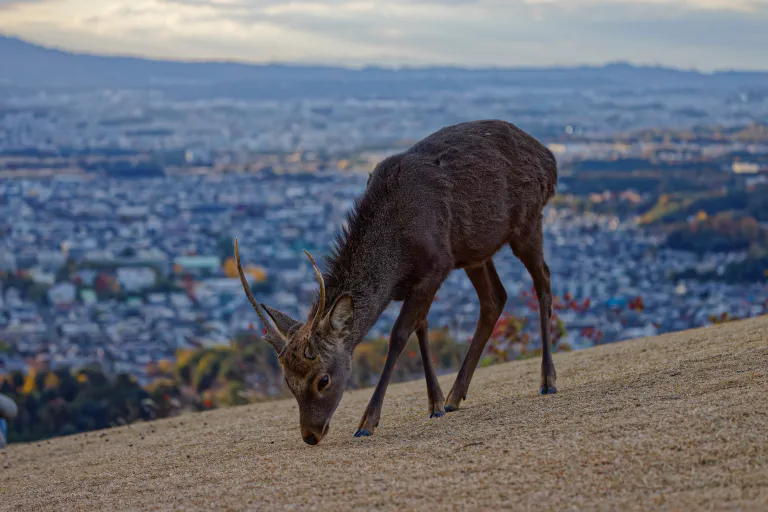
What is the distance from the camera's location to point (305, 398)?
323 inches

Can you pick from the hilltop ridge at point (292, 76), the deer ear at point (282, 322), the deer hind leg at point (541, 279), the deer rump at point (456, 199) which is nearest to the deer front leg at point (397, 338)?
the deer rump at point (456, 199)

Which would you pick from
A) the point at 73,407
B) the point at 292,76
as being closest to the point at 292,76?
the point at 292,76

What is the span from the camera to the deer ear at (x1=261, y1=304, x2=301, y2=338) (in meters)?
8.35

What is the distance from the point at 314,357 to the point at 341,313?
406 mm

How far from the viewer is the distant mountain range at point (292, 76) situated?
13938 centimetres

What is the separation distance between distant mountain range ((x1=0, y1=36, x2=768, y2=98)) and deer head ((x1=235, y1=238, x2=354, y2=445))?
127124mm

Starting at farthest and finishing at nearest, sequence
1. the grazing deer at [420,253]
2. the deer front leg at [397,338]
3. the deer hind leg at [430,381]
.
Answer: the deer hind leg at [430,381] < the deer front leg at [397,338] < the grazing deer at [420,253]

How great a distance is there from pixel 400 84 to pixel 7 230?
84.9m

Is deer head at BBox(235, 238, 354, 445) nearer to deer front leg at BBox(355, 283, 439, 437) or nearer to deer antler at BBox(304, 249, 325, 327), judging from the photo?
deer antler at BBox(304, 249, 325, 327)

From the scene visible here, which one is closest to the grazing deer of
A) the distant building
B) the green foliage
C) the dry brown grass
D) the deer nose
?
the deer nose

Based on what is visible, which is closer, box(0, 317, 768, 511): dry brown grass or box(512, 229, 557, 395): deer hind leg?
box(0, 317, 768, 511): dry brown grass

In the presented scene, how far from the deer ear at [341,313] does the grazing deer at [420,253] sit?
1 cm

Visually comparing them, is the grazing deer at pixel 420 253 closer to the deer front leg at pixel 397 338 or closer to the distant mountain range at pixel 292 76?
the deer front leg at pixel 397 338

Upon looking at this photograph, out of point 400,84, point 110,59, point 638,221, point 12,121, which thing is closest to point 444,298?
point 638,221
